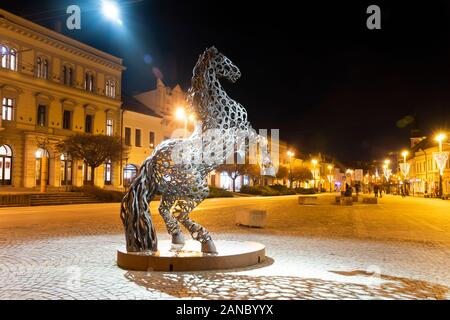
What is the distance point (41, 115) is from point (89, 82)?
7.28 meters

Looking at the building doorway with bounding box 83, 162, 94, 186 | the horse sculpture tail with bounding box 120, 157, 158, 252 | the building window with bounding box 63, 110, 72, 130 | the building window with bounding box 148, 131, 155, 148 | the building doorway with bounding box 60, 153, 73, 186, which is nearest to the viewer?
the horse sculpture tail with bounding box 120, 157, 158, 252

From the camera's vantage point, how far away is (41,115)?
132 feet

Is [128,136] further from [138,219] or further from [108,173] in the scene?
[138,219]

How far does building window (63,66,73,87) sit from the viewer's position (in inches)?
1692

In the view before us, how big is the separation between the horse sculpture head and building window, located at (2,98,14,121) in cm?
3185

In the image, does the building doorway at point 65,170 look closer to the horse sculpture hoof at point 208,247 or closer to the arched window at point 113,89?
the arched window at point 113,89

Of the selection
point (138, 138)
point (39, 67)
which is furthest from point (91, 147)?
point (138, 138)

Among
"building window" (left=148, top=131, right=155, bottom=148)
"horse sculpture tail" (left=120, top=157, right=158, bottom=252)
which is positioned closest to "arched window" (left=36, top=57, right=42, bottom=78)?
"building window" (left=148, top=131, right=155, bottom=148)

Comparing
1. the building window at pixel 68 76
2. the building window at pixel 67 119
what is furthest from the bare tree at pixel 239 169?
the building window at pixel 68 76

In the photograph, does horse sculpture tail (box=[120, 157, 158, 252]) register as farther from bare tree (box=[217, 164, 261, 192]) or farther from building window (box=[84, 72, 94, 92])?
bare tree (box=[217, 164, 261, 192])

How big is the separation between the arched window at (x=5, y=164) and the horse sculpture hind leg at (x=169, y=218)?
30518 millimetres

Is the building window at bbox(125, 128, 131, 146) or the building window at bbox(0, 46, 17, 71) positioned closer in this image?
the building window at bbox(0, 46, 17, 71)

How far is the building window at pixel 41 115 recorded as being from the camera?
39.9 meters
